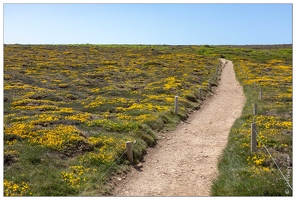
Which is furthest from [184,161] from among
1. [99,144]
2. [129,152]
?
[99,144]

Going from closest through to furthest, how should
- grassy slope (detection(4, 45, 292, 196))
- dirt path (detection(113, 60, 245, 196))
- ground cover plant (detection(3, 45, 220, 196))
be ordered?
1. grassy slope (detection(4, 45, 292, 196))
2. ground cover plant (detection(3, 45, 220, 196))
3. dirt path (detection(113, 60, 245, 196))

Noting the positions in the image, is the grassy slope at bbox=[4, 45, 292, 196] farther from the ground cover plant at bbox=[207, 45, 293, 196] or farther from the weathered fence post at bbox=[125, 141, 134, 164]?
the weathered fence post at bbox=[125, 141, 134, 164]

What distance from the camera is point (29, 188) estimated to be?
1078 cm

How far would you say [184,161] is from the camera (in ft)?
49.8

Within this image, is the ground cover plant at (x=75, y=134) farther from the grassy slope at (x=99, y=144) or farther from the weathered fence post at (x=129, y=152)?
the weathered fence post at (x=129, y=152)

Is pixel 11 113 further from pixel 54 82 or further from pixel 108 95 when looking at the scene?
pixel 54 82

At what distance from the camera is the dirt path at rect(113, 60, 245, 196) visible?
12062 millimetres

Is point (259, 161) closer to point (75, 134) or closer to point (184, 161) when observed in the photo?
point (184, 161)

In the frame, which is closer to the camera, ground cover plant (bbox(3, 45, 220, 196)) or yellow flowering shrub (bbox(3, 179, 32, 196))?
yellow flowering shrub (bbox(3, 179, 32, 196))

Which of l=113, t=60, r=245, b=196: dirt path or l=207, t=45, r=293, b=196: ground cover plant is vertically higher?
l=207, t=45, r=293, b=196: ground cover plant

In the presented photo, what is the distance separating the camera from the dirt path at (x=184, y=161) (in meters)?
12.1

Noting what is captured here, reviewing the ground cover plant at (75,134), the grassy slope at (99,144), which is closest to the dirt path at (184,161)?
the grassy slope at (99,144)

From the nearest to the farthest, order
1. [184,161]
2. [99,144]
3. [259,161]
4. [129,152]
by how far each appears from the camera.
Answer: [259,161], [129,152], [184,161], [99,144]

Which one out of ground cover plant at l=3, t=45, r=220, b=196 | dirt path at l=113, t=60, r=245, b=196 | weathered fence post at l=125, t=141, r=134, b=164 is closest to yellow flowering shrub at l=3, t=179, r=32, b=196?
ground cover plant at l=3, t=45, r=220, b=196
